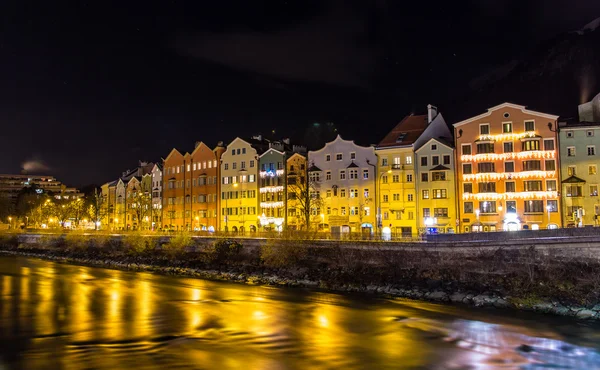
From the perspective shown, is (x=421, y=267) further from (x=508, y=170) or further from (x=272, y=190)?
(x=272, y=190)

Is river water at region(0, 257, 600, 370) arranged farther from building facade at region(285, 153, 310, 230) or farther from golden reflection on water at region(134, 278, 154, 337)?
building facade at region(285, 153, 310, 230)

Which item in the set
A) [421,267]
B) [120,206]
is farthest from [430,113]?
[120,206]

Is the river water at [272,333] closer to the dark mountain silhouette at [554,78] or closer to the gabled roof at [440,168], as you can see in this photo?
the gabled roof at [440,168]

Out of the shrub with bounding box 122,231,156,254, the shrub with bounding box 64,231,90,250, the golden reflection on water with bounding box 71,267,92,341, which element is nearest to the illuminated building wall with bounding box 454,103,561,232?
the shrub with bounding box 122,231,156,254

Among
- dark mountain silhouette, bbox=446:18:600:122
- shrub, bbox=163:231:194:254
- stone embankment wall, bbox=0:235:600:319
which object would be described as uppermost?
dark mountain silhouette, bbox=446:18:600:122

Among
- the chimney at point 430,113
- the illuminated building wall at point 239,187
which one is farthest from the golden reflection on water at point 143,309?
the chimney at point 430,113

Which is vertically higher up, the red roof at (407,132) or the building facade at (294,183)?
the red roof at (407,132)

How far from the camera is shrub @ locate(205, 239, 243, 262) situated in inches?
2279

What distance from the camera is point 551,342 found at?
26.2 meters

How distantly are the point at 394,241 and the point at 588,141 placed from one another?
2722cm

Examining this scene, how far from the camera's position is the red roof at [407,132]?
68519 millimetres

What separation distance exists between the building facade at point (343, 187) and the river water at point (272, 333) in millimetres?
28538

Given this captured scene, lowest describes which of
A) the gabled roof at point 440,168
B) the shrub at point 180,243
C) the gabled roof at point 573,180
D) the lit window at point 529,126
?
the shrub at point 180,243

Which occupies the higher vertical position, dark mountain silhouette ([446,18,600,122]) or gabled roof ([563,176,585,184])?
dark mountain silhouette ([446,18,600,122])
